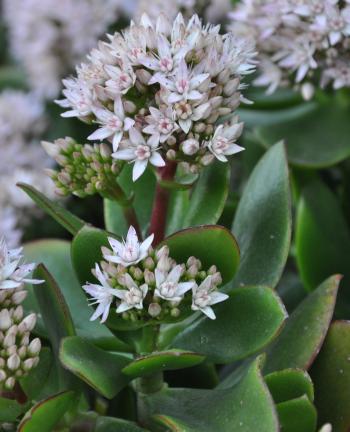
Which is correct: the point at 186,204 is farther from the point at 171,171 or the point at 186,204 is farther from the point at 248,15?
the point at 248,15

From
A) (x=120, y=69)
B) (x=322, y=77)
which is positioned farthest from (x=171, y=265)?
(x=322, y=77)

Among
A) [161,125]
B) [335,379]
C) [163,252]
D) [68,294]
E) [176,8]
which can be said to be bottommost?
[335,379]

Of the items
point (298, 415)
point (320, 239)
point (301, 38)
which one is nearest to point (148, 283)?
point (298, 415)

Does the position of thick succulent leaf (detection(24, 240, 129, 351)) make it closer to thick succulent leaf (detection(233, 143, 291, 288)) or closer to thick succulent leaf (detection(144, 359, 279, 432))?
thick succulent leaf (detection(144, 359, 279, 432))

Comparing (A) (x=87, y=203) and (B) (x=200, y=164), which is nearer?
(B) (x=200, y=164)

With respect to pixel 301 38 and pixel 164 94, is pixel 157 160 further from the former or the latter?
pixel 301 38

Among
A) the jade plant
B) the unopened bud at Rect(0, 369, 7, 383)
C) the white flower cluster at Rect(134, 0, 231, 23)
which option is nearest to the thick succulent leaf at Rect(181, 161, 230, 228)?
the jade plant

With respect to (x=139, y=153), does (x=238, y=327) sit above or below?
below
